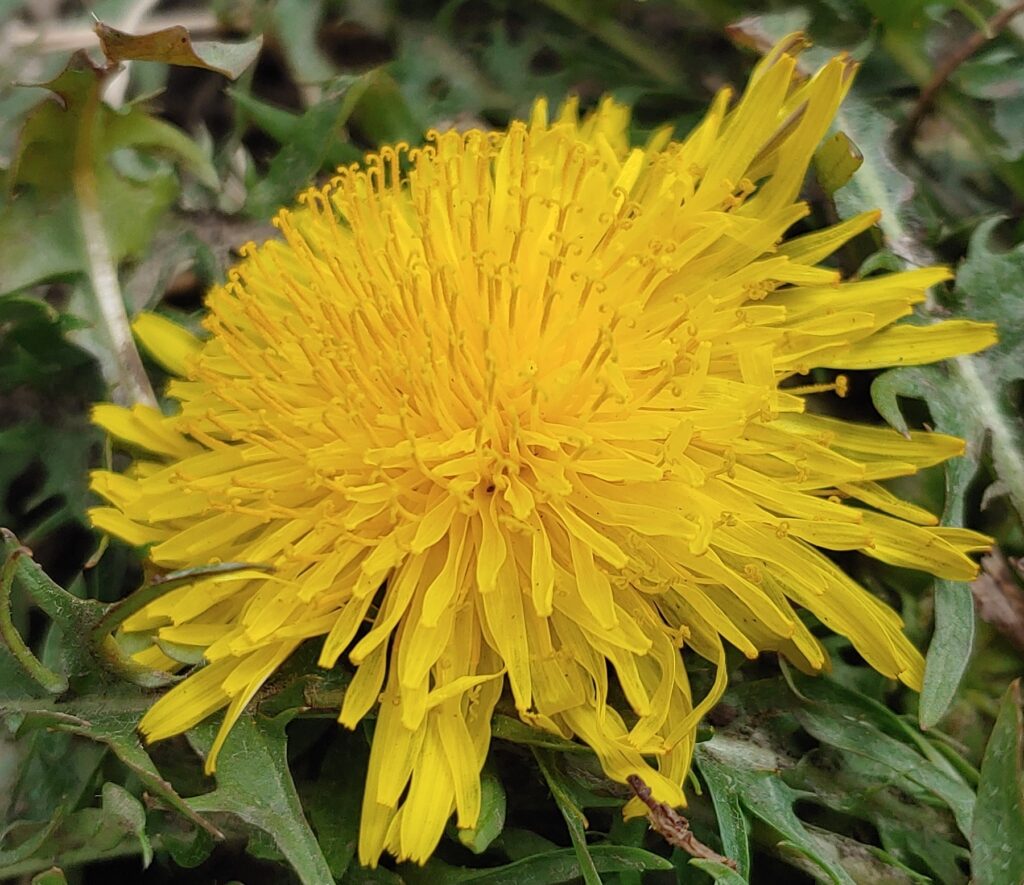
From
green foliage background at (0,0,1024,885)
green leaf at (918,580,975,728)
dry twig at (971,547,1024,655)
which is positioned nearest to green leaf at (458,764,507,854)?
green foliage background at (0,0,1024,885)

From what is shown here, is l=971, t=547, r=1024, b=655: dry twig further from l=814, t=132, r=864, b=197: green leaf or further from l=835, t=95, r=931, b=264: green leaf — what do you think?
l=814, t=132, r=864, b=197: green leaf

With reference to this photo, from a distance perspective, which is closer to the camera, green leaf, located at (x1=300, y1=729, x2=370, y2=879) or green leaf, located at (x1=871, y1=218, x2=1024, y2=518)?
green leaf, located at (x1=300, y1=729, x2=370, y2=879)

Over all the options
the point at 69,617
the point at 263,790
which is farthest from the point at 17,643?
the point at 263,790

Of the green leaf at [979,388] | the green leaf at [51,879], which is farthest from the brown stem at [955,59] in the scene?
the green leaf at [51,879]

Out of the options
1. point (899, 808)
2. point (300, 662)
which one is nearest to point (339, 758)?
point (300, 662)

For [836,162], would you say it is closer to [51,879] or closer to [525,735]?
[525,735]

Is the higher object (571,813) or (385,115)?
(385,115)
